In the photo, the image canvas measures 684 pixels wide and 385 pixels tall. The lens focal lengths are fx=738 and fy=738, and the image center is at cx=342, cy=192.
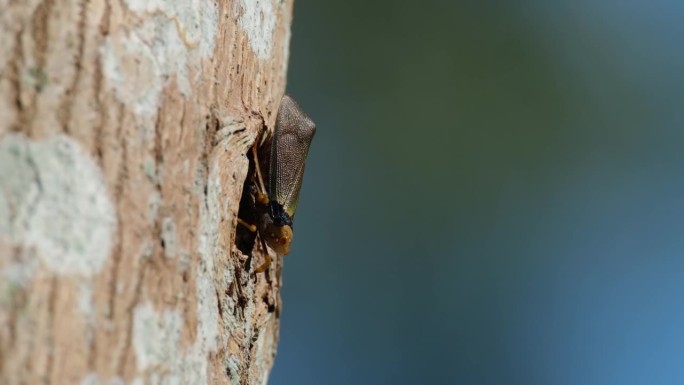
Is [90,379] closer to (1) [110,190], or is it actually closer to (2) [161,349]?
(2) [161,349]

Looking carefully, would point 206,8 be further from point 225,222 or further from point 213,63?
point 225,222

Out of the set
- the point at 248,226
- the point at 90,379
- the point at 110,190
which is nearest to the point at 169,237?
the point at 110,190

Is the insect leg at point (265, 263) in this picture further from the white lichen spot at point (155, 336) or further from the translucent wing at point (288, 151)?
the white lichen spot at point (155, 336)

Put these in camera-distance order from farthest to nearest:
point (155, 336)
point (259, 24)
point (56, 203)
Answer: point (259, 24)
point (155, 336)
point (56, 203)

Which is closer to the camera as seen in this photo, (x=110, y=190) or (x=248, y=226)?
(x=110, y=190)

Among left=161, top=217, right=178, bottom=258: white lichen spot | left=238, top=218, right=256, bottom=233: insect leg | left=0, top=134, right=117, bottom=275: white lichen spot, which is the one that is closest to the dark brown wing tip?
left=238, top=218, right=256, bottom=233: insect leg
